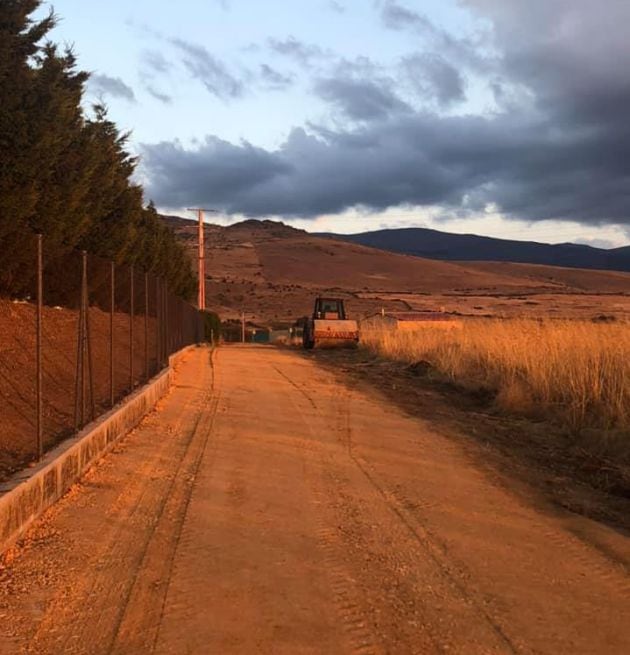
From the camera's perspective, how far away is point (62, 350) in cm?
1380

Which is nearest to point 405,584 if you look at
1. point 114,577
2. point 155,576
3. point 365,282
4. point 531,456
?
point 155,576

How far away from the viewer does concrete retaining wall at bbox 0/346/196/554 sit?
6.04 meters

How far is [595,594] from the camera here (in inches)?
212

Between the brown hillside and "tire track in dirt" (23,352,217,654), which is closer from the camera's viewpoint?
"tire track in dirt" (23,352,217,654)

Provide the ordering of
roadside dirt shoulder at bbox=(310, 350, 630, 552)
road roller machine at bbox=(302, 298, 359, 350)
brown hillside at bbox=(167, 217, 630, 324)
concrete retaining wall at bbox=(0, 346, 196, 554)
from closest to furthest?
concrete retaining wall at bbox=(0, 346, 196, 554), roadside dirt shoulder at bbox=(310, 350, 630, 552), road roller machine at bbox=(302, 298, 359, 350), brown hillside at bbox=(167, 217, 630, 324)

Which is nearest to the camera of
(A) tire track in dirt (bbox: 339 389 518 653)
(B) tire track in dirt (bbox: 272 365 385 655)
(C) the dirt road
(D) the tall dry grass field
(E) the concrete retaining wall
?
(B) tire track in dirt (bbox: 272 365 385 655)

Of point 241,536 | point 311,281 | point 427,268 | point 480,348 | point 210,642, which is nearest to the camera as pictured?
point 210,642

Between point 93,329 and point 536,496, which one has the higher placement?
point 93,329

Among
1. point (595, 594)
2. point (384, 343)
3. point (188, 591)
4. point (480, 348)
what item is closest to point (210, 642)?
point (188, 591)

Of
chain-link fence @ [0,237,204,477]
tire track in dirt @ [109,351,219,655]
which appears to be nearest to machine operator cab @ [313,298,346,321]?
chain-link fence @ [0,237,204,477]

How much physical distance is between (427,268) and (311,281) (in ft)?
95.0

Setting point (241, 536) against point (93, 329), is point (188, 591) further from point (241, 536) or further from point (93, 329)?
point (93, 329)

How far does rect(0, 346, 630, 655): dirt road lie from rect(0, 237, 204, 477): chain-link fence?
33.9 inches

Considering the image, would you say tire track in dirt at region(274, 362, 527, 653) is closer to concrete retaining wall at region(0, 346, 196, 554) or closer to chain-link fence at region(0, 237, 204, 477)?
concrete retaining wall at region(0, 346, 196, 554)
